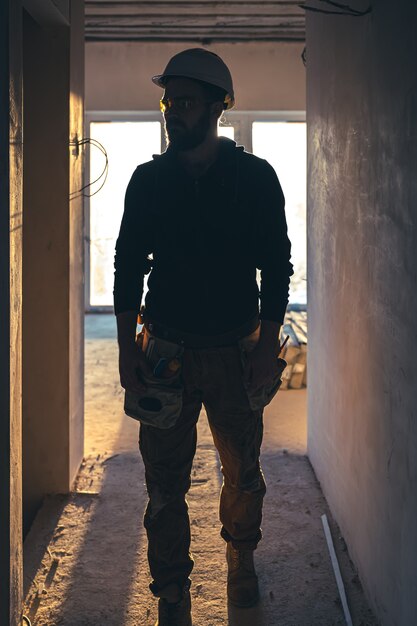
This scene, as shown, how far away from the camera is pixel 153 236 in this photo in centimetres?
225

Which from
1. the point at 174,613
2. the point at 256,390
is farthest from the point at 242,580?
the point at 256,390

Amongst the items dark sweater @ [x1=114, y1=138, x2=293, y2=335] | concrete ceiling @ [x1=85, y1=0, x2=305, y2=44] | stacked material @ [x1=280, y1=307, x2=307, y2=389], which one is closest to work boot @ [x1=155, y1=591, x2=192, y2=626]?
dark sweater @ [x1=114, y1=138, x2=293, y2=335]

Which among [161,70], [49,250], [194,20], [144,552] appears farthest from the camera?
[161,70]

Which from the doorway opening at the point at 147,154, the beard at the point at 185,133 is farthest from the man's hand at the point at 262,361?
the doorway opening at the point at 147,154

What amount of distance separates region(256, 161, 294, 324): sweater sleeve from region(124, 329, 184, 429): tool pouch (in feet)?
1.00

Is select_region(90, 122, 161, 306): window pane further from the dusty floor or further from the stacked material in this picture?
the dusty floor

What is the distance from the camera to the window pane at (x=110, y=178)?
28.0 feet

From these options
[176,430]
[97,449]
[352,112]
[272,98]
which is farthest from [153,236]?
[272,98]

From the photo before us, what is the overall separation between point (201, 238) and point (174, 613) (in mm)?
1114

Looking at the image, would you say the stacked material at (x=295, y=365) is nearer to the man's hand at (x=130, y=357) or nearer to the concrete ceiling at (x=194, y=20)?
the concrete ceiling at (x=194, y=20)

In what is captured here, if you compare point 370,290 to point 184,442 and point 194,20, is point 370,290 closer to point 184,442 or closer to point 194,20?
point 184,442

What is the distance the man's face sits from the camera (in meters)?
2.17

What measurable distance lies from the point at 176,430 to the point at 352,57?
55.9 inches

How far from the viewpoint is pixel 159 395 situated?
2.18 metres
